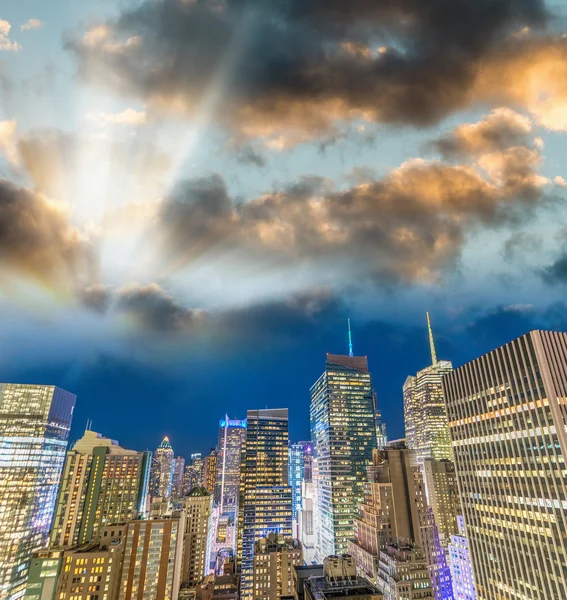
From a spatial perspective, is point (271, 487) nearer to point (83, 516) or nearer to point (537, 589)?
point (83, 516)

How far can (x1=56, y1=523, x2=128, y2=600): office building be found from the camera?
8856 cm

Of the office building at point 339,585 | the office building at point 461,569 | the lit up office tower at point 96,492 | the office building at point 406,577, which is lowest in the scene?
the office building at point 461,569

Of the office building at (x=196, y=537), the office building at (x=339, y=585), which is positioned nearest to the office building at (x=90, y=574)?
the office building at (x=339, y=585)

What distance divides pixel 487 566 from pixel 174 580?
81811mm

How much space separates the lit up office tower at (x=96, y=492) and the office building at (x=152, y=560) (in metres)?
68.1

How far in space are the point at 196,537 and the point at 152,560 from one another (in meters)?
64.2

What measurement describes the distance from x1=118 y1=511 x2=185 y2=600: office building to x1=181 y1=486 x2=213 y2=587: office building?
52498 millimetres

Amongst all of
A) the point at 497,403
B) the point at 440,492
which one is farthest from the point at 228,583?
the point at 497,403

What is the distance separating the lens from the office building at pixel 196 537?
481ft

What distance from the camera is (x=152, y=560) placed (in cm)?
9869

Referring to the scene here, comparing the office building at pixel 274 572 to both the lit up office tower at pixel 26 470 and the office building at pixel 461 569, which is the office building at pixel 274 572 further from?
the lit up office tower at pixel 26 470

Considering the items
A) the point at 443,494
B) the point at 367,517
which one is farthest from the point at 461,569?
the point at 443,494

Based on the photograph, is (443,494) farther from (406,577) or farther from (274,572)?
(406,577)

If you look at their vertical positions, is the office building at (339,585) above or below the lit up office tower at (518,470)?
below
